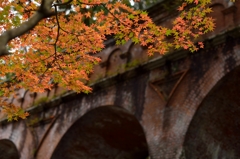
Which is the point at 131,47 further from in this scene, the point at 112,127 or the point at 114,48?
the point at 112,127

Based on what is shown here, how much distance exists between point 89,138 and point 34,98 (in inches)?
116

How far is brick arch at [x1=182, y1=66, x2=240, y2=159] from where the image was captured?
7141 mm

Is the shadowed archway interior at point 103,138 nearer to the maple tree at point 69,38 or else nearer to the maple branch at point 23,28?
the maple tree at point 69,38

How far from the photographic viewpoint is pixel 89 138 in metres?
10.4

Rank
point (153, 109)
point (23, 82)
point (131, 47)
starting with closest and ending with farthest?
point (23, 82), point (153, 109), point (131, 47)

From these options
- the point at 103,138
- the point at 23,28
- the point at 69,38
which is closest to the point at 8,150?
the point at 103,138

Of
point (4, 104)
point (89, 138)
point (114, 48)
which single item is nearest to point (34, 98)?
point (89, 138)

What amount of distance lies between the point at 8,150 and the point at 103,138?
4.62 metres

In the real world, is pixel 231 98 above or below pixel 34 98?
below

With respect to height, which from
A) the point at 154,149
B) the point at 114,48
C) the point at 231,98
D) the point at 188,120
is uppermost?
the point at 114,48

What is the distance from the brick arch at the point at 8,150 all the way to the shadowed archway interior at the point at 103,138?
2916 mm

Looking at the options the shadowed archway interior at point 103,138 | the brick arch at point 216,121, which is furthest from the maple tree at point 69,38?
the shadowed archway interior at point 103,138

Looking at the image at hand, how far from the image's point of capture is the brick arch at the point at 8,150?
12.6 m

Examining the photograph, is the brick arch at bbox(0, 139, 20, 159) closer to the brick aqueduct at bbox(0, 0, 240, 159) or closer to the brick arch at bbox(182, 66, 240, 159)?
the brick aqueduct at bbox(0, 0, 240, 159)
